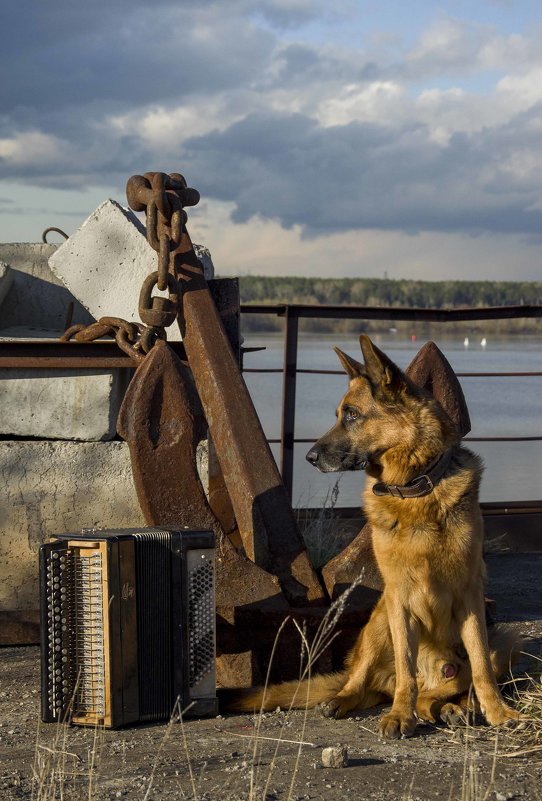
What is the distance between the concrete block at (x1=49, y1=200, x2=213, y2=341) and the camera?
619 centimetres

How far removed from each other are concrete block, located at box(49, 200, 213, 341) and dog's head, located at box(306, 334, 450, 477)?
2.46 metres

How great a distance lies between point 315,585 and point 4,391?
2.17 meters

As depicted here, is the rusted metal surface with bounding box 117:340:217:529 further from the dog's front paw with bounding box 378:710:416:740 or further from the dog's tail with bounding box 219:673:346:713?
the dog's front paw with bounding box 378:710:416:740

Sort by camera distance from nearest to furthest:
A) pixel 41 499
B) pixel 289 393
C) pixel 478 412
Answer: pixel 41 499 → pixel 289 393 → pixel 478 412

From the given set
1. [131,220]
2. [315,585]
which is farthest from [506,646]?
[131,220]

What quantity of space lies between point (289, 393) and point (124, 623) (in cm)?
385

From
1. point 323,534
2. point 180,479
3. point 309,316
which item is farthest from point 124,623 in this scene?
point 309,316

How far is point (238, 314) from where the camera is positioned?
5.20 meters

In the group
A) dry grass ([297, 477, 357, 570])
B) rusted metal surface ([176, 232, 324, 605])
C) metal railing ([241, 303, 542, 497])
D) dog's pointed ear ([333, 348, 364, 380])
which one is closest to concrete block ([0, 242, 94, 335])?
metal railing ([241, 303, 542, 497])

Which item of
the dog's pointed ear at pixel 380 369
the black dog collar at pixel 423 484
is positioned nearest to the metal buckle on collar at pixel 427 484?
the black dog collar at pixel 423 484

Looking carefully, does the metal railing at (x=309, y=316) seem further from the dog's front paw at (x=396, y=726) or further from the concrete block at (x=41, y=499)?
the dog's front paw at (x=396, y=726)

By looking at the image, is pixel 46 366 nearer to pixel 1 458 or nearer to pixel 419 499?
pixel 1 458

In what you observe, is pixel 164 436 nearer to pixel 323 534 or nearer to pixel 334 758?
pixel 334 758

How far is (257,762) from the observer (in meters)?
3.35
